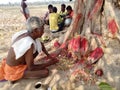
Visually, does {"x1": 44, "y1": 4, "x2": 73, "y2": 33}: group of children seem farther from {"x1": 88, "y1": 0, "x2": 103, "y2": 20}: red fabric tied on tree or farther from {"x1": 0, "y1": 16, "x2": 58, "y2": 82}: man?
{"x1": 0, "y1": 16, "x2": 58, "y2": 82}: man

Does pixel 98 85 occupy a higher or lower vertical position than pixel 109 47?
lower

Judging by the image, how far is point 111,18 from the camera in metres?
5.34

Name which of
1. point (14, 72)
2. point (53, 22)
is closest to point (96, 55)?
point (14, 72)

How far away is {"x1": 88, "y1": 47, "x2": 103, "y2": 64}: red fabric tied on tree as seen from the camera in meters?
5.11

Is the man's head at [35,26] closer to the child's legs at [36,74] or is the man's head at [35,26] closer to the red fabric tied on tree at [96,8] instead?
the child's legs at [36,74]

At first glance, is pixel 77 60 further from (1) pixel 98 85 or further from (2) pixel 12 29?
(2) pixel 12 29

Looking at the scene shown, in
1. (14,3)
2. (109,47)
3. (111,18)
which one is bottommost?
(14,3)

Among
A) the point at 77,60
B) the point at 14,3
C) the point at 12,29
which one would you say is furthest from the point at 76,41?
the point at 14,3

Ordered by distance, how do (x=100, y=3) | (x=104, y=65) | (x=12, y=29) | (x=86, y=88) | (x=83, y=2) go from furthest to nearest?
(x=12, y=29) < (x=83, y=2) < (x=100, y=3) < (x=104, y=65) < (x=86, y=88)

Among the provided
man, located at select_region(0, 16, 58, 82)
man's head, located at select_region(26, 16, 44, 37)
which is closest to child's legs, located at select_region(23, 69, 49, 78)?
man, located at select_region(0, 16, 58, 82)

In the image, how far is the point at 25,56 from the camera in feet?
15.1

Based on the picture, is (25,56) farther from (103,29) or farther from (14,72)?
(103,29)

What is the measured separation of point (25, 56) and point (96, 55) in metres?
1.34

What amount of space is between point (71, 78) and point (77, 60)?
2.07 ft
